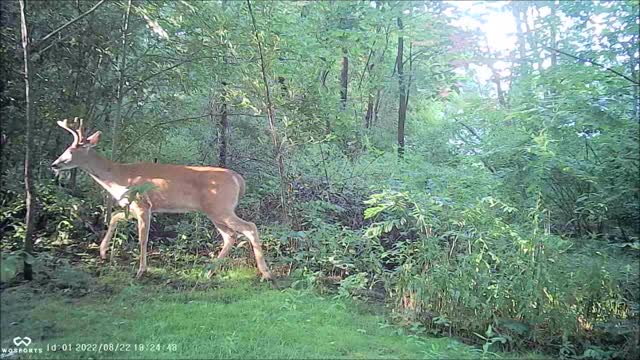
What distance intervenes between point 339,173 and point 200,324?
Answer: 3987 mm

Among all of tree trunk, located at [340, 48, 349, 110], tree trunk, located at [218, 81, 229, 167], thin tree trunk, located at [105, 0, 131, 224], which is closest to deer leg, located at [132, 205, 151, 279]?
thin tree trunk, located at [105, 0, 131, 224]

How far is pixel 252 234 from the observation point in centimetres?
574

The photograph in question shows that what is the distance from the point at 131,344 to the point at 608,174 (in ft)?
13.5

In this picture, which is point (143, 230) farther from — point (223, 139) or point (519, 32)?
point (519, 32)

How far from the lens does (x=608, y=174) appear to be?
5.08 metres

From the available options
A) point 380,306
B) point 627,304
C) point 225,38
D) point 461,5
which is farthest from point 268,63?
point 461,5

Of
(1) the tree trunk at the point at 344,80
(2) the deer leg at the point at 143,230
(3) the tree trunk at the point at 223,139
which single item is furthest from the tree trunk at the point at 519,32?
(2) the deer leg at the point at 143,230

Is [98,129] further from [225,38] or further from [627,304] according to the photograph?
[627,304]

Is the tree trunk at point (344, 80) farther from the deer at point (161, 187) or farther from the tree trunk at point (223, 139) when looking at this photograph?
the deer at point (161, 187)

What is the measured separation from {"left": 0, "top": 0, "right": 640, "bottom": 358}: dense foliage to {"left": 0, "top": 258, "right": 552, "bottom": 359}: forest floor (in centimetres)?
37

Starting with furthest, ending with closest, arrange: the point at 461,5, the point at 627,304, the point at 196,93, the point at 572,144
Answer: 1. the point at 461,5
2. the point at 196,93
3. the point at 572,144
4. the point at 627,304

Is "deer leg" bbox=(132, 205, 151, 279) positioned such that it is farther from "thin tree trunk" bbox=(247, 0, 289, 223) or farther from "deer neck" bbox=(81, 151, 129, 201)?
Answer: "thin tree trunk" bbox=(247, 0, 289, 223)

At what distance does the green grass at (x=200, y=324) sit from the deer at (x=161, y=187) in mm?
688

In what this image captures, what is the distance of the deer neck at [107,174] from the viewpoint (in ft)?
18.5
